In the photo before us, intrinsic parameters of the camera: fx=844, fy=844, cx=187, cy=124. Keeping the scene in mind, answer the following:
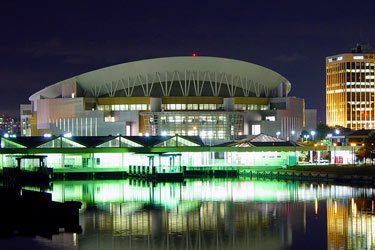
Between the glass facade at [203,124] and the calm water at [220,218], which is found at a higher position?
the glass facade at [203,124]

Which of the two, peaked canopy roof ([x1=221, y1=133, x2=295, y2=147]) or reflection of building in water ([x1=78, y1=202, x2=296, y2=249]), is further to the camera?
peaked canopy roof ([x1=221, y1=133, x2=295, y2=147])

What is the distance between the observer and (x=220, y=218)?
49.6 meters

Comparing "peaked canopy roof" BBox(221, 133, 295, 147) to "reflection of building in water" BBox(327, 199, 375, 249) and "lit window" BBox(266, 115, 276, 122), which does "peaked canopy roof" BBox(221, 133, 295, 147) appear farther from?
"reflection of building in water" BBox(327, 199, 375, 249)

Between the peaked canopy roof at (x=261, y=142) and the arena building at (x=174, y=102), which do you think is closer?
the peaked canopy roof at (x=261, y=142)

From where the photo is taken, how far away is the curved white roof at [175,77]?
420 feet

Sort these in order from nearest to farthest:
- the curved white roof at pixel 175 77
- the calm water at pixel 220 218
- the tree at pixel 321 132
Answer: the calm water at pixel 220 218 < the curved white roof at pixel 175 77 < the tree at pixel 321 132

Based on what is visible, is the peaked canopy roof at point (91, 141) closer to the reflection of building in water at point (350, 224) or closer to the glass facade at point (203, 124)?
the glass facade at point (203, 124)

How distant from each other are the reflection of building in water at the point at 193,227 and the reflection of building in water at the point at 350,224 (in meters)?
2.27

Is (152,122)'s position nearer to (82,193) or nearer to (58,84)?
(58,84)

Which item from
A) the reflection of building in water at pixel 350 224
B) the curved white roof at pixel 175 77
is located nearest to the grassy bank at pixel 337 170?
the reflection of building in water at pixel 350 224

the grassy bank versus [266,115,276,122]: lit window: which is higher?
[266,115,276,122]: lit window

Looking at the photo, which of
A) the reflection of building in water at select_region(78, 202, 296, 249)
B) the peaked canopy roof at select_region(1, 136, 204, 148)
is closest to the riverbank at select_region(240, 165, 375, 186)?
the peaked canopy roof at select_region(1, 136, 204, 148)

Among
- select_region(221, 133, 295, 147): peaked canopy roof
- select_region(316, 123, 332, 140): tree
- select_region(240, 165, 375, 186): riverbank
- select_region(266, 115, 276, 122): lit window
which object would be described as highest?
select_region(266, 115, 276, 122): lit window

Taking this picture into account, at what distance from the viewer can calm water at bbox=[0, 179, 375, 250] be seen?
40812mm
